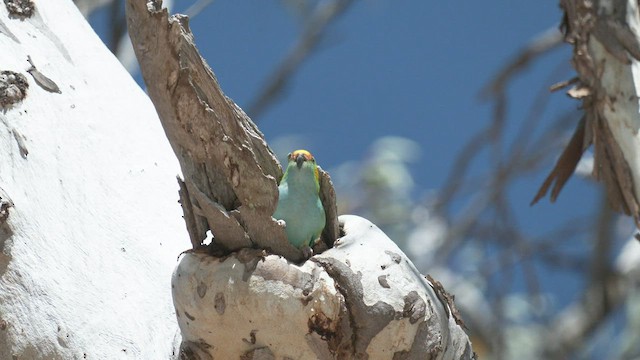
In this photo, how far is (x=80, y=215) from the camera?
1.75m

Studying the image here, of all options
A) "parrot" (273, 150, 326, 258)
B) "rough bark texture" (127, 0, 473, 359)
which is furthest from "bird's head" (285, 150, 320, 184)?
"rough bark texture" (127, 0, 473, 359)

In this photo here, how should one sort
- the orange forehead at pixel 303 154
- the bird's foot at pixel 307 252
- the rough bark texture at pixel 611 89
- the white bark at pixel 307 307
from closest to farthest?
the white bark at pixel 307 307, the bird's foot at pixel 307 252, the orange forehead at pixel 303 154, the rough bark texture at pixel 611 89

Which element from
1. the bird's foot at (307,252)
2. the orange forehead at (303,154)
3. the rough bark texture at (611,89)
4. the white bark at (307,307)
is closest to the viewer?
the white bark at (307,307)

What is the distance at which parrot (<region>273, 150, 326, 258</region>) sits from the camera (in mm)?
1645

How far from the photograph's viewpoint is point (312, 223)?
1.65 meters

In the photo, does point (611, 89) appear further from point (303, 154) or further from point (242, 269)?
point (242, 269)

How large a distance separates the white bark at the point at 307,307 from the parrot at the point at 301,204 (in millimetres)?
50

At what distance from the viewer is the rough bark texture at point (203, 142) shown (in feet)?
5.02

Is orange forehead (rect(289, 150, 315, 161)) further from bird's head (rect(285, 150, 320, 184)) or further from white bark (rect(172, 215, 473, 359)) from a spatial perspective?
white bark (rect(172, 215, 473, 359))

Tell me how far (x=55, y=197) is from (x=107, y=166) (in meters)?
0.15

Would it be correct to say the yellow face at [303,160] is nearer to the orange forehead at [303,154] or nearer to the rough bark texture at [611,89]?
the orange forehead at [303,154]

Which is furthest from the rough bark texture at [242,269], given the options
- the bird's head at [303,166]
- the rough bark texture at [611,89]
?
the rough bark texture at [611,89]

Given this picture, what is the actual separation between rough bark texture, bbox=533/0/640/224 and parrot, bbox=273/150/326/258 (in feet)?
3.87

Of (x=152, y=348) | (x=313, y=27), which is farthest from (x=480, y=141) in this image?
(x=152, y=348)
